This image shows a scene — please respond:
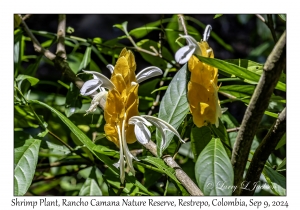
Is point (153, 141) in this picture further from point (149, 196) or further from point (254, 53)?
point (254, 53)

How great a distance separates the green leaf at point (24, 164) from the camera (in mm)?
734

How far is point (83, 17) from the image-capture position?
182cm

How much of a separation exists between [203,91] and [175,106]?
72 millimetres

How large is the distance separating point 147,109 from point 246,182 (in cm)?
49

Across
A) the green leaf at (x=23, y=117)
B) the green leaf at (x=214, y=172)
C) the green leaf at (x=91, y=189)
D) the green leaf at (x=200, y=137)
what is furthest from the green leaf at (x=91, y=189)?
the green leaf at (x=214, y=172)

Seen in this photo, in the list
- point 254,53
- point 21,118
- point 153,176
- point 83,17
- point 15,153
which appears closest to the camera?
point 15,153

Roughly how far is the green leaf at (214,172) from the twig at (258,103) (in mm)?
19

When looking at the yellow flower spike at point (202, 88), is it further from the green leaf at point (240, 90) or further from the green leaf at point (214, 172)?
the green leaf at point (240, 90)

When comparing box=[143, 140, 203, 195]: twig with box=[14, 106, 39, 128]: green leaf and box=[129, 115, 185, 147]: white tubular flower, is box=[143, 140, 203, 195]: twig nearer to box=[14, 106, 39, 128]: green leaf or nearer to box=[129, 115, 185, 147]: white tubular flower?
box=[129, 115, 185, 147]: white tubular flower

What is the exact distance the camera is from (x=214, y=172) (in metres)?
0.61

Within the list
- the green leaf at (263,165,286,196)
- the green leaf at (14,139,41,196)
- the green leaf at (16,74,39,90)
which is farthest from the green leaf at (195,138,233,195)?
the green leaf at (16,74,39,90)

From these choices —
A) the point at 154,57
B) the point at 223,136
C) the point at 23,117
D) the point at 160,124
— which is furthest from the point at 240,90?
the point at 23,117

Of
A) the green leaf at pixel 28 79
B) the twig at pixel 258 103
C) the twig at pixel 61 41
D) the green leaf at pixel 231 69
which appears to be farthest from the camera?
the twig at pixel 61 41
